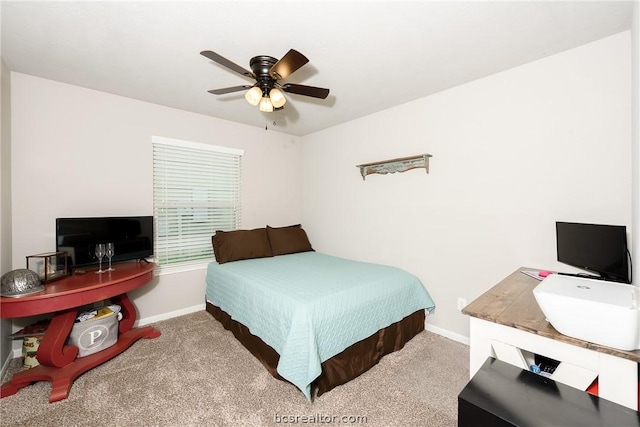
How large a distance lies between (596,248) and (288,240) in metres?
3.04

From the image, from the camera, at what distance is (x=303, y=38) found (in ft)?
5.95

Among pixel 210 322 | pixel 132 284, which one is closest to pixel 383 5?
pixel 132 284

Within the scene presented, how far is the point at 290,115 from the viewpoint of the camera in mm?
3373

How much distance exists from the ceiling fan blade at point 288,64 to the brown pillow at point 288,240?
7.35ft

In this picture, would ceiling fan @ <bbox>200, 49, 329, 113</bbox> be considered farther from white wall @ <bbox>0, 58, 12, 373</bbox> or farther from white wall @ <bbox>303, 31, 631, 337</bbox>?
white wall @ <bbox>0, 58, 12, 373</bbox>

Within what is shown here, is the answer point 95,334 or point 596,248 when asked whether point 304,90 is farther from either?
point 95,334

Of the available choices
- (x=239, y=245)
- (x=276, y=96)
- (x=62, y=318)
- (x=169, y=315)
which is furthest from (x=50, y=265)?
(x=276, y=96)

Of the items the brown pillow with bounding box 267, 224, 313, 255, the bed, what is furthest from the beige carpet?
the brown pillow with bounding box 267, 224, 313, 255

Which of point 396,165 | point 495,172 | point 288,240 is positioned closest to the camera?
point 495,172

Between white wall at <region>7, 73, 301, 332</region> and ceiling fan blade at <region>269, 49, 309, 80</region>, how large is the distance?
77.0 inches

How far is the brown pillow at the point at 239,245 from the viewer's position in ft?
10.3

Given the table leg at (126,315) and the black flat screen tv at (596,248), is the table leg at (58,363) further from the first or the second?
the black flat screen tv at (596,248)

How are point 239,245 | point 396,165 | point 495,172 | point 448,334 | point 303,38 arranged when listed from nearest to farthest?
point 303,38
point 495,172
point 448,334
point 396,165
point 239,245

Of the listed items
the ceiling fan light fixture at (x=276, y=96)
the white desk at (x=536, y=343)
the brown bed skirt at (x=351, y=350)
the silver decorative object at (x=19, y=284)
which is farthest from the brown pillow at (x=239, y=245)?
the white desk at (x=536, y=343)
